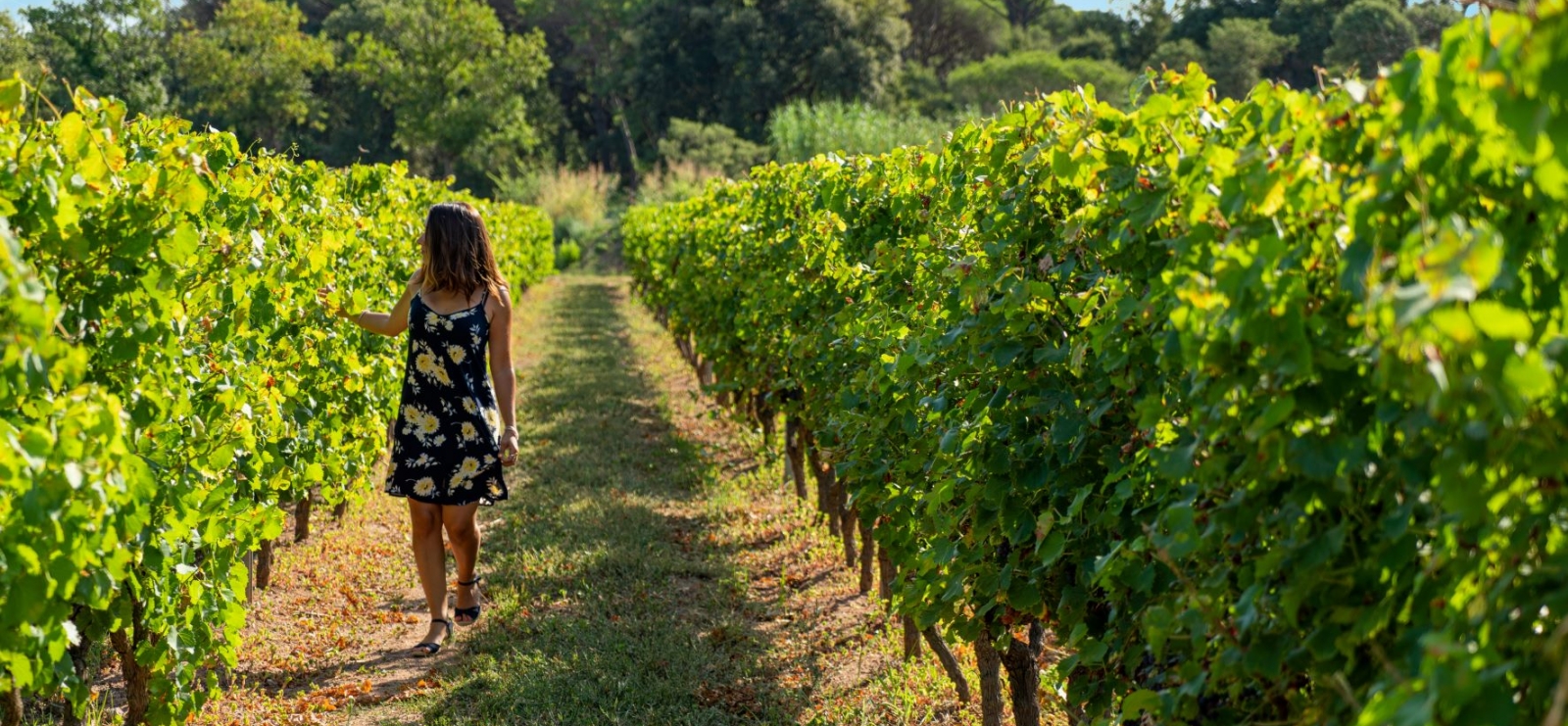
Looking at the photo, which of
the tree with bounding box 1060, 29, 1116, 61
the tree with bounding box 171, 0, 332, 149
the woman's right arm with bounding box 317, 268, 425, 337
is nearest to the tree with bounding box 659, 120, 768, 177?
the tree with bounding box 171, 0, 332, 149

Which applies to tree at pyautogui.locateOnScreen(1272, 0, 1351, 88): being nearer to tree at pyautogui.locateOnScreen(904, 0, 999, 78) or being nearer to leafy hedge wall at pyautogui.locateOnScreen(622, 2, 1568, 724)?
tree at pyautogui.locateOnScreen(904, 0, 999, 78)

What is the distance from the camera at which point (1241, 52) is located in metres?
46.4

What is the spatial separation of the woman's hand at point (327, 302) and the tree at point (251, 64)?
4133cm

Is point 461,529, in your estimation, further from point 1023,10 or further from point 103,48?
point 1023,10

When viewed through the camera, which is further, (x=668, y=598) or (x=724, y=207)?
(x=724, y=207)

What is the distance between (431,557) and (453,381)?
697 millimetres

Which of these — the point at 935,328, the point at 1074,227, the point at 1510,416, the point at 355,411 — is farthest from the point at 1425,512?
the point at 355,411

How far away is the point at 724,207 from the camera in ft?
30.2

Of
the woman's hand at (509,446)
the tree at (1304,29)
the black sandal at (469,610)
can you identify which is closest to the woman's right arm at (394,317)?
the woman's hand at (509,446)

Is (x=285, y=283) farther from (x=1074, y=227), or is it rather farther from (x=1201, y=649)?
(x=1201, y=649)

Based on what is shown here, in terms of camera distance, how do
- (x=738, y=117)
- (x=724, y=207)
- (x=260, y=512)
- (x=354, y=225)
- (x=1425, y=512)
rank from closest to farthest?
1. (x=1425, y=512)
2. (x=260, y=512)
3. (x=354, y=225)
4. (x=724, y=207)
5. (x=738, y=117)

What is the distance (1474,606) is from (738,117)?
146 ft

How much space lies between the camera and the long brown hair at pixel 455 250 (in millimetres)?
4570

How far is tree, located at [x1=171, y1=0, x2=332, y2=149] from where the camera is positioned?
42.9 metres
